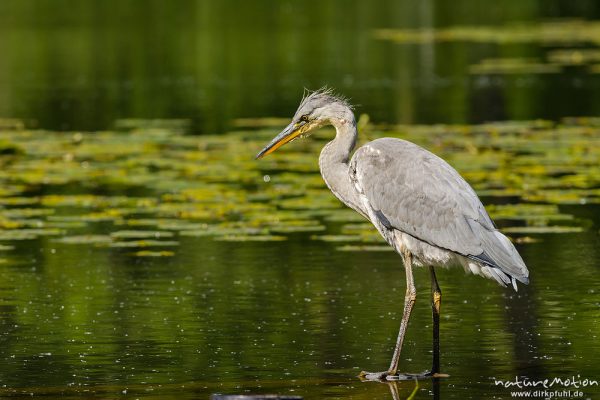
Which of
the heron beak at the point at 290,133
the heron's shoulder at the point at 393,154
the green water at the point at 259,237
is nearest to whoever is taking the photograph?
the green water at the point at 259,237

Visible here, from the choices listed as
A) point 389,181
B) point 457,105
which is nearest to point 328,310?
point 389,181

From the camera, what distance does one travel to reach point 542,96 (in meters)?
22.0

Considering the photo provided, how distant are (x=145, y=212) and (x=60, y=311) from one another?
3.67 metres

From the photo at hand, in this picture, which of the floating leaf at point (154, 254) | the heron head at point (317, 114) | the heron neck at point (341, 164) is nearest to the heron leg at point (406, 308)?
the heron neck at point (341, 164)

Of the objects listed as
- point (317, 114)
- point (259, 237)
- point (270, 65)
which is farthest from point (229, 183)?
point (270, 65)

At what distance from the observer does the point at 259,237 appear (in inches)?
446

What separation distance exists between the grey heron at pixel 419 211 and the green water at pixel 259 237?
47 cm

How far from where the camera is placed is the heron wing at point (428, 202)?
7367mm

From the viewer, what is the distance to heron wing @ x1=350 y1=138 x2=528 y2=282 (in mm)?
7367

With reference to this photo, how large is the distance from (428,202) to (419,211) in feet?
0.22

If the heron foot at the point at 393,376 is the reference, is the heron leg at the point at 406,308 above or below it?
above

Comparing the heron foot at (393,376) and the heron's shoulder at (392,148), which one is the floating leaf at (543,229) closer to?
the heron's shoulder at (392,148)

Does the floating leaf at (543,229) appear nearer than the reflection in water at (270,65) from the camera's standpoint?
Yes

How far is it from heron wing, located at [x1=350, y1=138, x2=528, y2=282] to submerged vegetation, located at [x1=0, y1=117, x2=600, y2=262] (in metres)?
3.21
